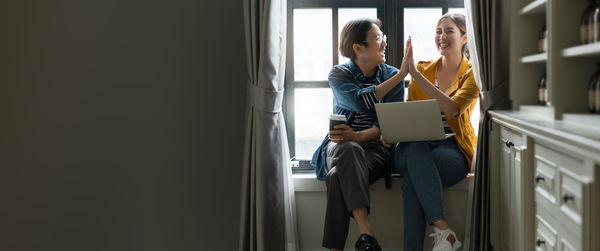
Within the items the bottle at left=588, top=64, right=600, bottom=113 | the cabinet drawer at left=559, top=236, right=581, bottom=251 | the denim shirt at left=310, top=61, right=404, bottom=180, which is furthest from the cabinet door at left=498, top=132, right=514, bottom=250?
the denim shirt at left=310, top=61, right=404, bottom=180

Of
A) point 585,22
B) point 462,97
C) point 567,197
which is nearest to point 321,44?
point 462,97

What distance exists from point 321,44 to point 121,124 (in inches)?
43.2

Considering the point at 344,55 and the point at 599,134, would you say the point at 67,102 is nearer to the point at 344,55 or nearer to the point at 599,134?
the point at 344,55

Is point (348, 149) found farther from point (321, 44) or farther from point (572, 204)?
point (572, 204)

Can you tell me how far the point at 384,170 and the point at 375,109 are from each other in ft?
1.04

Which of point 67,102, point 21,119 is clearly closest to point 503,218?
point 67,102

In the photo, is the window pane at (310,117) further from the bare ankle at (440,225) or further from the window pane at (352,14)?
the bare ankle at (440,225)

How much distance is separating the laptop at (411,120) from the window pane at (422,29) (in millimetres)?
562

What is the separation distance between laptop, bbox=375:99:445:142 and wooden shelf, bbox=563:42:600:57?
2.48 feet

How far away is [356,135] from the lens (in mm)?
2773

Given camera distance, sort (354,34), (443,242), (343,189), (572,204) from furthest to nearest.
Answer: (354,34), (343,189), (443,242), (572,204)

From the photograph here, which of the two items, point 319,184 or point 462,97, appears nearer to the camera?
point 462,97

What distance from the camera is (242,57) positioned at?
2938mm

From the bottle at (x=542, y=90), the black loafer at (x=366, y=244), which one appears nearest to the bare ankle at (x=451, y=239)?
the black loafer at (x=366, y=244)
